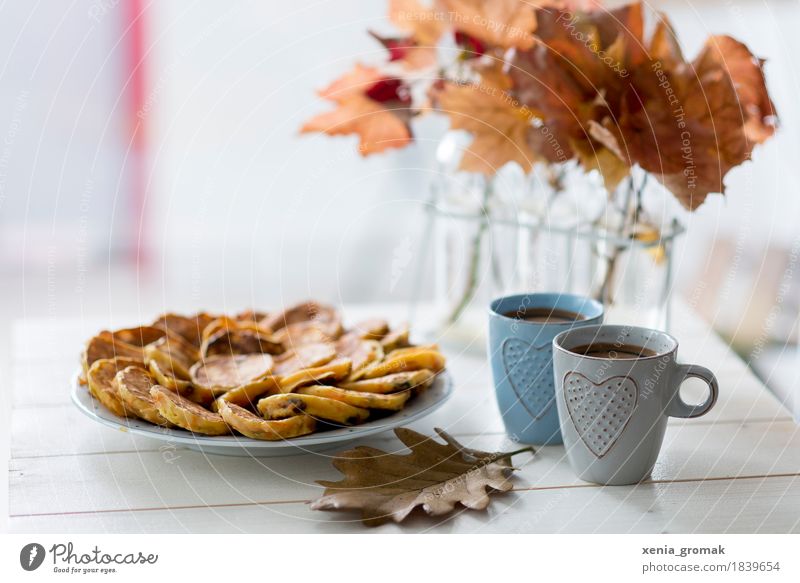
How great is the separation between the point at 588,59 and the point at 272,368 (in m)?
0.35

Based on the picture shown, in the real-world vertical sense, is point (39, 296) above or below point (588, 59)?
below

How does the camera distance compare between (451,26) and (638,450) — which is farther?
(451,26)

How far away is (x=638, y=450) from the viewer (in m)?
0.60

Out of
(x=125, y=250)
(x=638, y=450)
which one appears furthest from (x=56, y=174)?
(x=638, y=450)

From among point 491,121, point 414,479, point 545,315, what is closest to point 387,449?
point 414,479

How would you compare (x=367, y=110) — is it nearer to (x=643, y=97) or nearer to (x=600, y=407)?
(x=643, y=97)

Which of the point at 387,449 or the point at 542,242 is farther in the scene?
the point at 542,242

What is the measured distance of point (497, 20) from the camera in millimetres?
797

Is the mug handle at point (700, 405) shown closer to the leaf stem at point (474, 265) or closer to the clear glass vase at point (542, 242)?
the clear glass vase at point (542, 242)

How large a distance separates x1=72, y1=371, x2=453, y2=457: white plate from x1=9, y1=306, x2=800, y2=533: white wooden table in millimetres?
10

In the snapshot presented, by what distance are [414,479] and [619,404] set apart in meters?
0.14

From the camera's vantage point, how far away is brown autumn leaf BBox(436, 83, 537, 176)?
0.78 meters

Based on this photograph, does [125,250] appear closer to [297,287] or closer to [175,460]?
[297,287]
